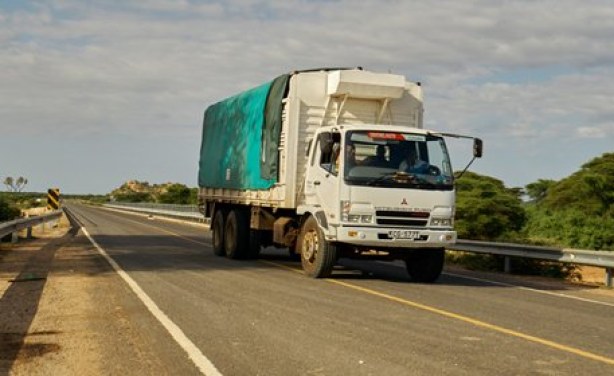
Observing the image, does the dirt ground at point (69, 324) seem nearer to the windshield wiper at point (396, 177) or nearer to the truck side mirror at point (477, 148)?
the windshield wiper at point (396, 177)

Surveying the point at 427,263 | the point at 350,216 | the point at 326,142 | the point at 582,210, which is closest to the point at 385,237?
the point at 350,216

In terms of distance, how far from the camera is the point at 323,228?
12.7 meters

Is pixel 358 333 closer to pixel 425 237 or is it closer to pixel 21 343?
pixel 21 343

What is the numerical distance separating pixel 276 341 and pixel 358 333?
978 millimetres

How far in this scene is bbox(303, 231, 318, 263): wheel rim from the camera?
524 inches

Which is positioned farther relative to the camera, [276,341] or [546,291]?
[546,291]

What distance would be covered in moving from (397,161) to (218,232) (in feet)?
25.4

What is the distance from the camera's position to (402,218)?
12.3 meters

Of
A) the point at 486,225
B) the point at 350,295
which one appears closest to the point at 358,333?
the point at 350,295

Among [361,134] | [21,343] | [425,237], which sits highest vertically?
[361,134]

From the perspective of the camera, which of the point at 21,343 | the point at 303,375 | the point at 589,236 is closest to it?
the point at 303,375

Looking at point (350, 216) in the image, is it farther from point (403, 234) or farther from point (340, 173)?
point (403, 234)

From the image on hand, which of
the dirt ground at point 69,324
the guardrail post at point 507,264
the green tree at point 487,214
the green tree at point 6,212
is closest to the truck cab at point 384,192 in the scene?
the dirt ground at point 69,324

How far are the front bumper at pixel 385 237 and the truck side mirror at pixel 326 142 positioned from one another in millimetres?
1512
